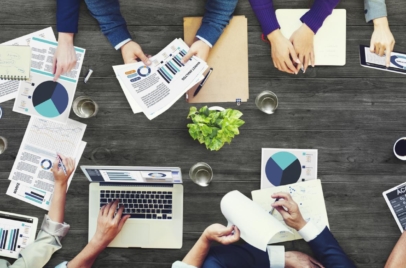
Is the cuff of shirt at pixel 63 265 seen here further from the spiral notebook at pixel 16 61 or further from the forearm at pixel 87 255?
the spiral notebook at pixel 16 61

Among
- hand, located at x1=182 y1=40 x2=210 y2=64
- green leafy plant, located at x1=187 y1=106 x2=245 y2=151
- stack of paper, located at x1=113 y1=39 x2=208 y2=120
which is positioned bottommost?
green leafy plant, located at x1=187 y1=106 x2=245 y2=151

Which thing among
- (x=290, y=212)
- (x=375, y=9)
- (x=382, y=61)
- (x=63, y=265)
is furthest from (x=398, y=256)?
(x=63, y=265)

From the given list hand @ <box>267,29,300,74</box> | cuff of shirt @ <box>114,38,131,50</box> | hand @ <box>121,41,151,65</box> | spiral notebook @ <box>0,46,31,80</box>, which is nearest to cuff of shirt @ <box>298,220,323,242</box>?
hand @ <box>267,29,300,74</box>

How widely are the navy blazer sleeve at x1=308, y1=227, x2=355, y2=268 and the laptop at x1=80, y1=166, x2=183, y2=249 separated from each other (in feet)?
1.99

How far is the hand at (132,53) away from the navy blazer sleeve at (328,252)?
109cm

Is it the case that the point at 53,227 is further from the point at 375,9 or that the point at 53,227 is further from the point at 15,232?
the point at 375,9

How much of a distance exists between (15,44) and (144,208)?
960 millimetres

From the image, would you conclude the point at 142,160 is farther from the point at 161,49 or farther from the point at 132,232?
the point at 161,49

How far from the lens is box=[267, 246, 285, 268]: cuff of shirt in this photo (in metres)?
1.93

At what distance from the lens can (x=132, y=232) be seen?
1976 millimetres

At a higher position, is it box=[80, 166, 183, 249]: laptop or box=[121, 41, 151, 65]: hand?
box=[121, 41, 151, 65]: hand

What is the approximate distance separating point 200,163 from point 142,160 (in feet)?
0.88

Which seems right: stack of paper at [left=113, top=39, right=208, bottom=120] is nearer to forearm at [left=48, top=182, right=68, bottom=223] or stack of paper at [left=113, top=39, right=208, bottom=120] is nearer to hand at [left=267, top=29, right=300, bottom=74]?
hand at [left=267, top=29, right=300, bottom=74]

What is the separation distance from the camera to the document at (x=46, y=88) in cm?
198
